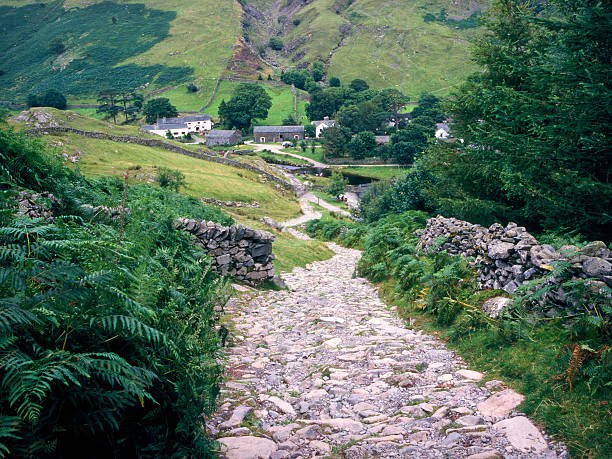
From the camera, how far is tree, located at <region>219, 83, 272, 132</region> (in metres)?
140

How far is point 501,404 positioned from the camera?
5.40m

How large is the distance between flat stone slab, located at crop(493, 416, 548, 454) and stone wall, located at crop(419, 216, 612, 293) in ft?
10.1

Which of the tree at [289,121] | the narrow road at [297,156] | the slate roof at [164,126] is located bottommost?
the narrow road at [297,156]

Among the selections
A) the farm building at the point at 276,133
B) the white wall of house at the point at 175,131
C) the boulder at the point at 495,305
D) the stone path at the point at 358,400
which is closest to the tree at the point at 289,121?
the farm building at the point at 276,133

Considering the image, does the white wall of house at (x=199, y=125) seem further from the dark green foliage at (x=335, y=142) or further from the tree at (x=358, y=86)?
the tree at (x=358, y=86)

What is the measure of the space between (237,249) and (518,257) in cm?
917

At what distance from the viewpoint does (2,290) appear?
331 centimetres

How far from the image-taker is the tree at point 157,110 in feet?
456

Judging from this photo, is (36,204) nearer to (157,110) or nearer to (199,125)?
(199,125)

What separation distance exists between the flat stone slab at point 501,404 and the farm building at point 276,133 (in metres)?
134

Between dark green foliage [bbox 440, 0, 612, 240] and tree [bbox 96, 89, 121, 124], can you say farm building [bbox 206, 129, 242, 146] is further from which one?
dark green foliage [bbox 440, 0, 612, 240]

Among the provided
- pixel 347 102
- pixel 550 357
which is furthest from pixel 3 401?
pixel 347 102

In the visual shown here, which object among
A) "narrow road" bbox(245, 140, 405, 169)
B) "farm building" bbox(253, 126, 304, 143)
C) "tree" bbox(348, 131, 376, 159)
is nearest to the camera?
"narrow road" bbox(245, 140, 405, 169)

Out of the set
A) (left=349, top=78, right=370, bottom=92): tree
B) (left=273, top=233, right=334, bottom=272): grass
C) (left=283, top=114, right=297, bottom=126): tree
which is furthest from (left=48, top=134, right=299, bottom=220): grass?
(left=349, top=78, right=370, bottom=92): tree
